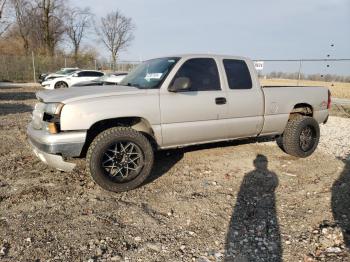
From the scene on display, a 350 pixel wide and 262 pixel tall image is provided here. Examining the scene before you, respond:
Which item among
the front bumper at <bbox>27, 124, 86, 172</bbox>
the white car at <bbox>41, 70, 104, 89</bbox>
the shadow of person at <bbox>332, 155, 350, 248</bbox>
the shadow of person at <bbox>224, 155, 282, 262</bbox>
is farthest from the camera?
the white car at <bbox>41, 70, 104, 89</bbox>

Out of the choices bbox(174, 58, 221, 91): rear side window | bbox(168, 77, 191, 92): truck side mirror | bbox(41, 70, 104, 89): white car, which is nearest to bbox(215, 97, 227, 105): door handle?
bbox(174, 58, 221, 91): rear side window

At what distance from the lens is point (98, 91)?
4.75 m

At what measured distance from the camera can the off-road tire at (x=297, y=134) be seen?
640 centimetres

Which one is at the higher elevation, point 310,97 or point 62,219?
point 310,97

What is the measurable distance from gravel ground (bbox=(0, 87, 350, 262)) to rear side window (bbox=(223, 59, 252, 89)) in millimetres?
1346

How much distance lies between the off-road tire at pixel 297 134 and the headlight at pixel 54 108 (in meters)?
4.04

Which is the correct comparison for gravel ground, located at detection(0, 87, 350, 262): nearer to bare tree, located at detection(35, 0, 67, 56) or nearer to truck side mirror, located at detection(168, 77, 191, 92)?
truck side mirror, located at detection(168, 77, 191, 92)

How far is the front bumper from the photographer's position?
4309mm

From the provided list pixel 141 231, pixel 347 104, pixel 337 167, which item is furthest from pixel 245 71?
pixel 347 104

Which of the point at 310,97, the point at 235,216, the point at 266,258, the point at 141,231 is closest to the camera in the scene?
the point at 266,258

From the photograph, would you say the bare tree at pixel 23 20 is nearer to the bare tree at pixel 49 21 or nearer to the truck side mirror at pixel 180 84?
the bare tree at pixel 49 21

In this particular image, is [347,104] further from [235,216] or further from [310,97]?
[235,216]

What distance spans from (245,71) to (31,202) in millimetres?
3792

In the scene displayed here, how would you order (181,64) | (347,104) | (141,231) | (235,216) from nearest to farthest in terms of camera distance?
(141,231), (235,216), (181,64), (347,104)
